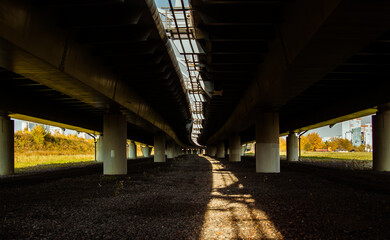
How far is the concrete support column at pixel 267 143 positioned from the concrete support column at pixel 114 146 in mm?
8344

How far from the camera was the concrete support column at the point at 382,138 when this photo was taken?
70.5 feet

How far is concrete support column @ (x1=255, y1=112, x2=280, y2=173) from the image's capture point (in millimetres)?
20094

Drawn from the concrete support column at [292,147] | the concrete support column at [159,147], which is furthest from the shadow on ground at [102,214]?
the concrete support column at [292,147]

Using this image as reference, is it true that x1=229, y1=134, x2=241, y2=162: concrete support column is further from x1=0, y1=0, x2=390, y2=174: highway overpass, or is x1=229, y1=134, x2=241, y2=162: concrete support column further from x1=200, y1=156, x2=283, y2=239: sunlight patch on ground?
x1=200, y1=156, x2=283, y2=239: sunlight patch on ground

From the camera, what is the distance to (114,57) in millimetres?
12383

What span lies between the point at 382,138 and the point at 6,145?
81.7 feet

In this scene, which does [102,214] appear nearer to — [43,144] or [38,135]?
[38,135]

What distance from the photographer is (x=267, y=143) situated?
798 inches

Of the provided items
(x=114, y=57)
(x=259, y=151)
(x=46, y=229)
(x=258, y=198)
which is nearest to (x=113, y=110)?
(x=114, y=57)

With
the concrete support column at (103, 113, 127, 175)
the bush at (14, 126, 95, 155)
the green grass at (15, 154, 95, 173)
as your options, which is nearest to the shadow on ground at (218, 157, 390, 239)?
the concrete support column at (103, 113, 127, 175)

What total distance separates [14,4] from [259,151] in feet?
52.7

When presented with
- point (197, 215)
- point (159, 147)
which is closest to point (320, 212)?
point (197, 215)

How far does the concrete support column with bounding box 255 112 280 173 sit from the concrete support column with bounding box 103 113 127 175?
8344 millimetres

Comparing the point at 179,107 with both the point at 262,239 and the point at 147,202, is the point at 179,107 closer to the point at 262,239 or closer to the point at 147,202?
the point at 147,202
